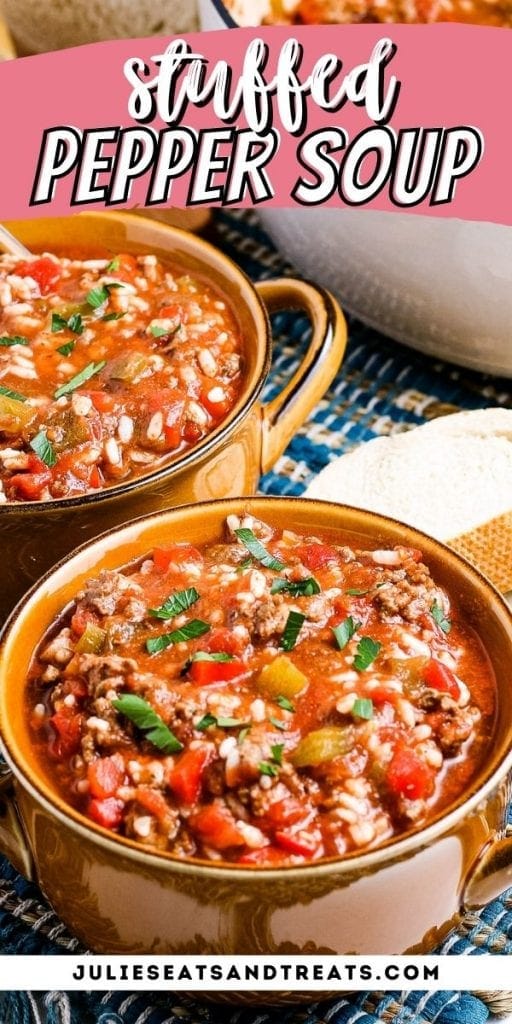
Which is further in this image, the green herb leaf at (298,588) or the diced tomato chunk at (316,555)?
the diced tomato chunk at (316,555)

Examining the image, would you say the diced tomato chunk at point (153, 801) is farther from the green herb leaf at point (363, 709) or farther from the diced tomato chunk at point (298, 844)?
the green herb leaf at point (363, 709)

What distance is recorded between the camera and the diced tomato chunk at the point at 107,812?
232 centimetres

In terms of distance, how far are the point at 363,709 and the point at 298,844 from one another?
29 centimetres

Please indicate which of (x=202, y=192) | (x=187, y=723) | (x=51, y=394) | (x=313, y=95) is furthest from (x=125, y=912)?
(x=313, y=95)

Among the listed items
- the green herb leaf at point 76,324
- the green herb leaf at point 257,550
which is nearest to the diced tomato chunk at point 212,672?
the green herb leaf at point 257,550

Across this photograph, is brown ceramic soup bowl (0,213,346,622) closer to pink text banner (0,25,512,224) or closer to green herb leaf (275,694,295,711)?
pink text banner (0,25,512,224)

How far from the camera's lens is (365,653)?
2.53 metres

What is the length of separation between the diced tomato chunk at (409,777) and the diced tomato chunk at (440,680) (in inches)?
8.0

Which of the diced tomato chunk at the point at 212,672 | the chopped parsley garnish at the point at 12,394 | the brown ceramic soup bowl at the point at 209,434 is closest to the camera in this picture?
the diced tomato chunk at the point at 212,672

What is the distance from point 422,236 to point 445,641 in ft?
4.95

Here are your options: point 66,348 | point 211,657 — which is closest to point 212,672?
point 211,657

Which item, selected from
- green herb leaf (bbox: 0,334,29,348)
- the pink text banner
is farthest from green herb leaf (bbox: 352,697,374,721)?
the pink text banner

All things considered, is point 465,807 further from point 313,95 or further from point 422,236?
point 313,95

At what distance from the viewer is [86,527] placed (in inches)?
121
